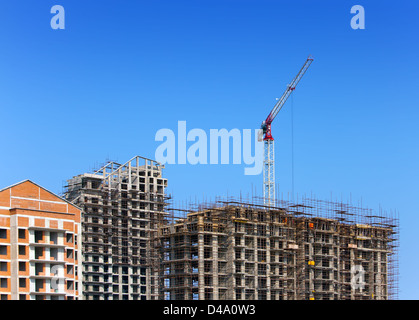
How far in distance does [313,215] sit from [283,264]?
37.7 ft

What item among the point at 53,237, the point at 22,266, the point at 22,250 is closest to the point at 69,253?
the point at 53,237

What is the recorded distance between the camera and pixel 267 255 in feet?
373

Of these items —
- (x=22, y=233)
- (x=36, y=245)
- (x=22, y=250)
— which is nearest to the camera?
(x=22, y=233)

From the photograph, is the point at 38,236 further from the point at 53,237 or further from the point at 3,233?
the point at 3,233

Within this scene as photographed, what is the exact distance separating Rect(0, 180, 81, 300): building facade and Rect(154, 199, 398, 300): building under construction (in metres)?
17.2

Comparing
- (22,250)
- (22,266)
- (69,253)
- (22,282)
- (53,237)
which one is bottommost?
(22,282)

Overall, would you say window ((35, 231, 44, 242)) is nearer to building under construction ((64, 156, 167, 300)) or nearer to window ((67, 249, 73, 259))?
window ((67, 249, 73, 259))

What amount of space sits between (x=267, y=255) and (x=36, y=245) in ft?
120

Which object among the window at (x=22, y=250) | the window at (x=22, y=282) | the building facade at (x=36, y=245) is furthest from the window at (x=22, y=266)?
the window at (x=22, y=282)

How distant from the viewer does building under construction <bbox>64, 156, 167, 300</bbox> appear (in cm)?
13600

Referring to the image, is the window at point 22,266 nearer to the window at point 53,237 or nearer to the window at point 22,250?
the window at point 22,250
